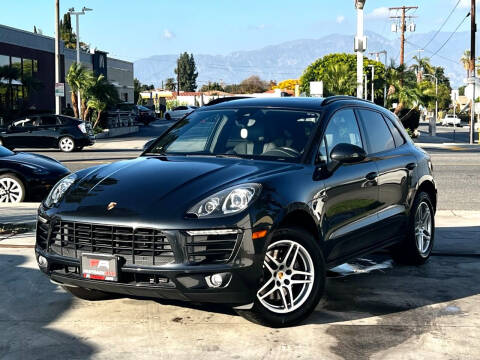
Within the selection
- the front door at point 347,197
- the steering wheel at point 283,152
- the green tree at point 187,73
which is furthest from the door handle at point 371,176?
the green tree at point 187,73

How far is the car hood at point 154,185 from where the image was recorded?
474cm

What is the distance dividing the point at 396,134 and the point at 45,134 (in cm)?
2157

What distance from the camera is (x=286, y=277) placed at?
16.7ft

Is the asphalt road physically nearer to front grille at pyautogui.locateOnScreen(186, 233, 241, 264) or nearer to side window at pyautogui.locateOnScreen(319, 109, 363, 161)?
side window at pyautogui.locateOnScreen(319, 109, 363, 161)

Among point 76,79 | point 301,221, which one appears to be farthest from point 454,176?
point 76,79

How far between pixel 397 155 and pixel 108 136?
35486mm

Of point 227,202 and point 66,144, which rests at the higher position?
point 227,202

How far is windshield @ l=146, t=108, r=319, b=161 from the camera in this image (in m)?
5.77

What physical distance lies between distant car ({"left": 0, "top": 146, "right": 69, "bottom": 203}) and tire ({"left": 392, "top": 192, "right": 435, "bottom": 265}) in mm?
6384

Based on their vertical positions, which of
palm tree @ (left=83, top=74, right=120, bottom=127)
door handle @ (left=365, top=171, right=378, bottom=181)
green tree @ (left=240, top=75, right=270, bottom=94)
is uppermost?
green tree @ (left=240, top=75, right=270, bottom=94)

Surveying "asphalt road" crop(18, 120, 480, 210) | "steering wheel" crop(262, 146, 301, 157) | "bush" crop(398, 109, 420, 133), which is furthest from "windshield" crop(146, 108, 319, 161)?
"bush" crop(398, 109, 420, 133)

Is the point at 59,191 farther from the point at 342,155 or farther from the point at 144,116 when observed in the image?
the point at 144,116

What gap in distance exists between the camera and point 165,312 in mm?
5484

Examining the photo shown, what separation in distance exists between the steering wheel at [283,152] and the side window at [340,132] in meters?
0.22
